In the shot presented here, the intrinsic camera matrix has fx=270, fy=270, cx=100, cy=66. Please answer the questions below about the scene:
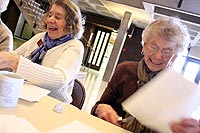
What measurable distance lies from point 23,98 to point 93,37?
533 inches

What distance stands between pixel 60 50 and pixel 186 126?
104 cm

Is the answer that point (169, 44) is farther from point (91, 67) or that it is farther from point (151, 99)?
point (91, 67)

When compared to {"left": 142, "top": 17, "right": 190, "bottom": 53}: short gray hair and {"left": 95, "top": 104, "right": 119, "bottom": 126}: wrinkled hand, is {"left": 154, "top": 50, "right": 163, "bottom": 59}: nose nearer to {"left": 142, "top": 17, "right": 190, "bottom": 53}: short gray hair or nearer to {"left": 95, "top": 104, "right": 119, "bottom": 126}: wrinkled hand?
{"left": 142, "top": 17, "right": 190, "bottom": 53}: short gray hair

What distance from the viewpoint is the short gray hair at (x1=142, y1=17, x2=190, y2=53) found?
1.58m

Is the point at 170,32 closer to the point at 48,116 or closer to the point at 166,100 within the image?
the point at 166,100

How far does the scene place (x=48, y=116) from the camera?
1.10 meters

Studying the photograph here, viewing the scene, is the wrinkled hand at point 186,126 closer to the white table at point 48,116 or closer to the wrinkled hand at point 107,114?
the white table at point 48,116

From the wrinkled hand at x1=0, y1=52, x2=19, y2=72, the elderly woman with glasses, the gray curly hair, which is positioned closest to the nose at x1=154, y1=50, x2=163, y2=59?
the elderly woman with glasses

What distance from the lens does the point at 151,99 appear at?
103 centimetres

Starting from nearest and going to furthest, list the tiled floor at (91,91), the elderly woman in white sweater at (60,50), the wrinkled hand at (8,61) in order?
the wrinkled hand at (8,61) < the elderly woman in white sweater at (60,50) < the tiled floor at (91,91)

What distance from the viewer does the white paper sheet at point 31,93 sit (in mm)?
1214

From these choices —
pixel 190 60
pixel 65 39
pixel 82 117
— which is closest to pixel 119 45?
pixel 190 60

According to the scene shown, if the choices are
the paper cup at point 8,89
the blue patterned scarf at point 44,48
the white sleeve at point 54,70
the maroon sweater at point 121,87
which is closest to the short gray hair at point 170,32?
the maroon sweater at point 121,87

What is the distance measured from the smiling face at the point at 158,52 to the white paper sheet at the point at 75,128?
68 centimetres
